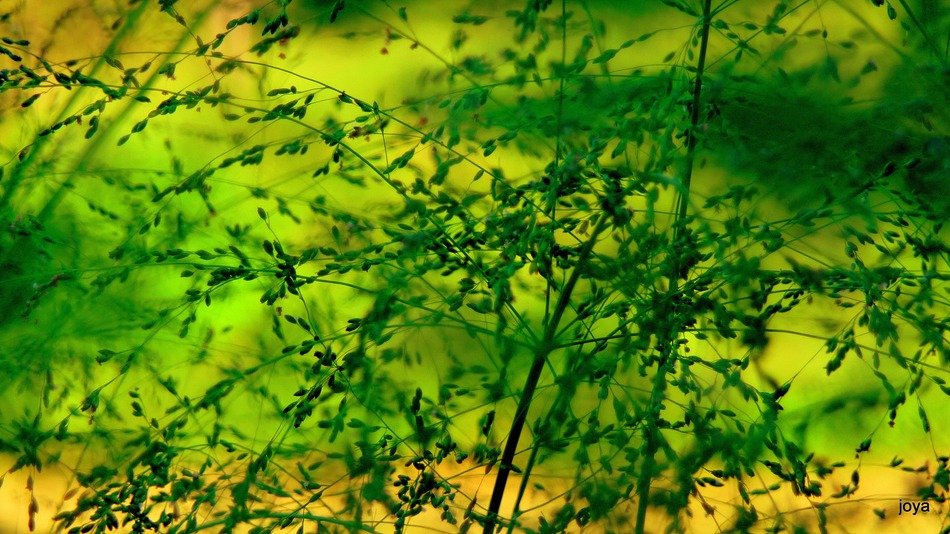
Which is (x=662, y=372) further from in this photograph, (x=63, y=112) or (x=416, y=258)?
(x=63, y=112)

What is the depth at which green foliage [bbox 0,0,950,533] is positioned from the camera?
1396 millimetres

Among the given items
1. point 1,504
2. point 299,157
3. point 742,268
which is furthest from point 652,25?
point 1,504

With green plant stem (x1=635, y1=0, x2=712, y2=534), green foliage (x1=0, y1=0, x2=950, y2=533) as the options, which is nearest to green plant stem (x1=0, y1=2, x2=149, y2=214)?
green foliage (x1=0, y1=0, x2=950, y2=533)

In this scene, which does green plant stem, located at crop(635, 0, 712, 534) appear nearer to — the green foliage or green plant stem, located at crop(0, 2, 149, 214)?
the green foliage

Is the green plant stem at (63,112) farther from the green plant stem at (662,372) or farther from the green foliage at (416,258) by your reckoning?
the green plant stem at (662,372)

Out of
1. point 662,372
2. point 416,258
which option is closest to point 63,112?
point 416,258

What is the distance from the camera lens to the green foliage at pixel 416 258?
1396mm

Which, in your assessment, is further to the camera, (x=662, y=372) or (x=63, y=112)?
(x=63, y=112)

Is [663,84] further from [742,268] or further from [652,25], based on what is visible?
[652,25]

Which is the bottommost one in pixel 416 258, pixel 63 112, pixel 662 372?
pixel 662 372

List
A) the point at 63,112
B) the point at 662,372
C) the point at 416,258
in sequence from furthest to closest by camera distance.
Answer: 1. the point at 63,112
2. the point at 416,258
3. the point at 662,372

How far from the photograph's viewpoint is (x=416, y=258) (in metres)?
1.39

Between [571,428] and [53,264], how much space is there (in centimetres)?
135

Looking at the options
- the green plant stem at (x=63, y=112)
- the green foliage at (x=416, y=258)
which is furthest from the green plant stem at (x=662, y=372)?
the green plant stem at (x=63, y=112)
